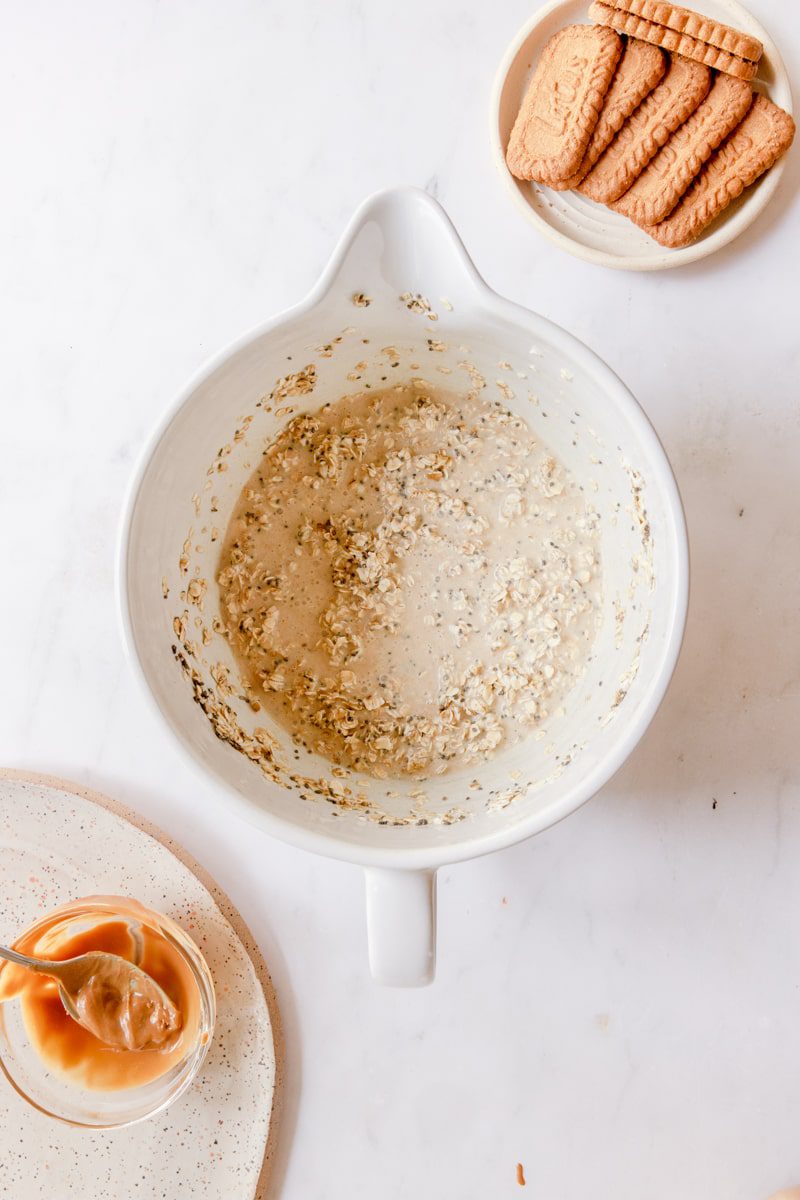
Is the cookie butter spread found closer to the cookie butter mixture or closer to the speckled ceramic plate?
the speckled ceramic plate

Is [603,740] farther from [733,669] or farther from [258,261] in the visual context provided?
[258,261]

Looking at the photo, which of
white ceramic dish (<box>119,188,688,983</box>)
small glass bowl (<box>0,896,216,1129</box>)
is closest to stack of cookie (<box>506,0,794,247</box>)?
white ceramic dish (<box>119,188,688,983</box>)

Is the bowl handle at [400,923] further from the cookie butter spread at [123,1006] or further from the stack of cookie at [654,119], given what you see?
the stack of cookie at [654,119]

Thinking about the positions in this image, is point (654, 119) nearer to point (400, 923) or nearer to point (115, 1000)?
point (400, 923)

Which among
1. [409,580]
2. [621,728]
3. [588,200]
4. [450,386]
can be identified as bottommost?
[621,728]

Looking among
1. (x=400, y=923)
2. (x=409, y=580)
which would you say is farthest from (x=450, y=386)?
(x=400, y=923)

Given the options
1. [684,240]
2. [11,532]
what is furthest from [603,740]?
[11,532]
